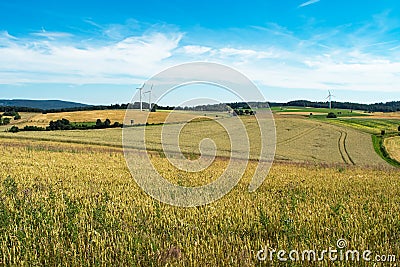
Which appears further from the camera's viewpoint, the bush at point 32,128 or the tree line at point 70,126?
the tree line at point 70,126

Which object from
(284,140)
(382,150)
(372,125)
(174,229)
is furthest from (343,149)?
(174,229)

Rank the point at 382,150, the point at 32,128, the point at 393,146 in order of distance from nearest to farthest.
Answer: the point at 382,150, the point at 393,146, the point at 32,128

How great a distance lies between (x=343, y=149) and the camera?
176 ft

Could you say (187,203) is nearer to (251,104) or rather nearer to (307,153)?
(251,104)

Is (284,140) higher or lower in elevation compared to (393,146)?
higher

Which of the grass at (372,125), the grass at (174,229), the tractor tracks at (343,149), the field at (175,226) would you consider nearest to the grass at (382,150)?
the tractor tracks at (343,149)

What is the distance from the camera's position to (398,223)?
8.80 metres

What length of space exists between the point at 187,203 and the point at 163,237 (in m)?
3.57

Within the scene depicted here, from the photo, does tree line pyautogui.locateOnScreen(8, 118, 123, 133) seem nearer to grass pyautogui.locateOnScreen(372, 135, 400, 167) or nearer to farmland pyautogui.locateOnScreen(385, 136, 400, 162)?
grass pyautogui.locateOnScreen(372, 135, 400, 167)

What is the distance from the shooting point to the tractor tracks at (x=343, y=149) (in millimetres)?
45022

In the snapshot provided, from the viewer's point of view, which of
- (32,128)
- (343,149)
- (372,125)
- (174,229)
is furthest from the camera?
(372,125)

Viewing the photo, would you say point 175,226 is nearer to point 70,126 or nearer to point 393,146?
point 393,146

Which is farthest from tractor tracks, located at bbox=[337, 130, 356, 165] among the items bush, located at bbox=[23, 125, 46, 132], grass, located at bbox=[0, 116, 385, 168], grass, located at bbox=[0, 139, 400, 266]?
bush, located at bbox=[23, 125, 46, 132]

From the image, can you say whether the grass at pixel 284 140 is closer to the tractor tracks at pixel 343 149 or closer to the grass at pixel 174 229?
the tractor tracks at pixel 343 149
